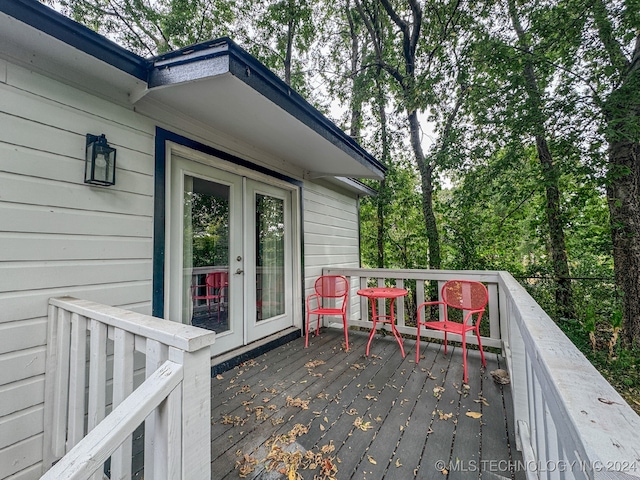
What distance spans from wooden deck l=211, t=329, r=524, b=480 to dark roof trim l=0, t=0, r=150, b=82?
2453mm

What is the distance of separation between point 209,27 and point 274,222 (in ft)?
16.7

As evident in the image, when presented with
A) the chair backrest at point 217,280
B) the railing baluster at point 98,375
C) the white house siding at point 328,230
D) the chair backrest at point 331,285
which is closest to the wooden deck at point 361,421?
the railing baluster at point 98,375

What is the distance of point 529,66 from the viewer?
4.06 meters

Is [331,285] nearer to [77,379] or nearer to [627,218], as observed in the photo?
[77,379]

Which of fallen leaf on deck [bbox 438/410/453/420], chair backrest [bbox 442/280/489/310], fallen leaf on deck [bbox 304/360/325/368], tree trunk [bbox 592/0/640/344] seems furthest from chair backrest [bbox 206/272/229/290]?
tree trunk [bbox 592/0/640/344]

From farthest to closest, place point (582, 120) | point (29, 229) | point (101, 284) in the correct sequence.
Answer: point (582, 120), point (101, 284), point (29, 229)

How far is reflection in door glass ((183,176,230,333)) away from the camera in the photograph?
8.54 ft

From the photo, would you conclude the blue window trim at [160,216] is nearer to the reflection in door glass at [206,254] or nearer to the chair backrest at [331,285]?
the reflection in door glass at [206,254]

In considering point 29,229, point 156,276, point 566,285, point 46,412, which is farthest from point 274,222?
point 566,285

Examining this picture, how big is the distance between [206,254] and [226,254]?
0.23 m

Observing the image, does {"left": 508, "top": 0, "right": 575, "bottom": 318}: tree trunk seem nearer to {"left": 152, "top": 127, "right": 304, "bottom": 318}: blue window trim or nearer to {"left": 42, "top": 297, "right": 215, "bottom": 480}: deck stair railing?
{"left": 152, "top": 127, "right": 304, "bottom": 318}: blue window trim

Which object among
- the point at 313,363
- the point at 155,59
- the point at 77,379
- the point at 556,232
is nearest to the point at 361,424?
the point at 313,363

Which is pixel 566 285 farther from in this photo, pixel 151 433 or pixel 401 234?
pixel 151 433

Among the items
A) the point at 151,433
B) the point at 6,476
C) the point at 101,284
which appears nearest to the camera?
the point at 151,433
